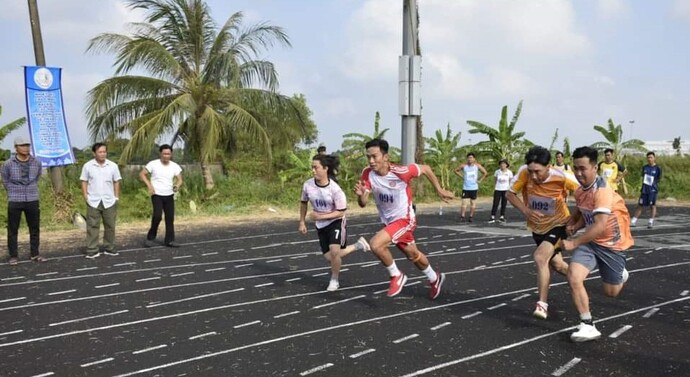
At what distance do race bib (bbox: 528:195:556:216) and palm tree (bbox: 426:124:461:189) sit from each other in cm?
1713

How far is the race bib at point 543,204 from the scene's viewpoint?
562 cm

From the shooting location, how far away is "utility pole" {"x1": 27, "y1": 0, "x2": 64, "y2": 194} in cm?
1360

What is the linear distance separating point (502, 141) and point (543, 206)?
58.1 ft

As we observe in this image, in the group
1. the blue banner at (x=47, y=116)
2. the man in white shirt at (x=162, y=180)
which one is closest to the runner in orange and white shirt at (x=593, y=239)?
the man in white shirt at (x=162, y=180)

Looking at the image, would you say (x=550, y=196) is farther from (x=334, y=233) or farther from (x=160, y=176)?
(x=160, y=176)

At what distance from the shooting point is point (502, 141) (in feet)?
74.7

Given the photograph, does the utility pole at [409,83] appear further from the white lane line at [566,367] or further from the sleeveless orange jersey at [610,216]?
the white lane line at [566,367]

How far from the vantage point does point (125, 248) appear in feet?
33.9

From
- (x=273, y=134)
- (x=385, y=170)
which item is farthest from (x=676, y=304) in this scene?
(x=273, y=134)

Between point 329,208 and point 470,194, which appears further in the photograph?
point 470,194

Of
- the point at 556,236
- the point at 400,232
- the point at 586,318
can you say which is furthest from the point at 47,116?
the point at 586,318

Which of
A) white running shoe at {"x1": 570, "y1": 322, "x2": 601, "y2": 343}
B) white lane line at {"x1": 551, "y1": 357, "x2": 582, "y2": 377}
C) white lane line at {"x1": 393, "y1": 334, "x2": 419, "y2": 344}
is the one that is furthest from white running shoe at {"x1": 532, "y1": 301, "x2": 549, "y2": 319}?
white lane line at {"x1": 393, "y1": 334, "x2": 419, "y2": 344}

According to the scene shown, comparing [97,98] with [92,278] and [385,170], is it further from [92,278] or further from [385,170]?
[385,170]

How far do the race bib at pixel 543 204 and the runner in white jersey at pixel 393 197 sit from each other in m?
0.92
